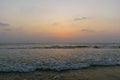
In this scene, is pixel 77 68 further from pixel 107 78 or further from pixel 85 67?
pixel 107 78

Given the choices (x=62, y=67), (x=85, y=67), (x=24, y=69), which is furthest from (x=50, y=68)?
(x=85, y=67)

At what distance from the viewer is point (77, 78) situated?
8484mm

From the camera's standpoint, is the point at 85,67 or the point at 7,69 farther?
the point at 85,67

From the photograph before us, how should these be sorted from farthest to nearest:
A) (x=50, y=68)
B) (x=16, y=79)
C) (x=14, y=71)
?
(x=50, y=68) → (x=14, y=71) → (x=16, y=79)

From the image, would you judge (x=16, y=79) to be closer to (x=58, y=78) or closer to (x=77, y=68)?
(x=58, y=78)

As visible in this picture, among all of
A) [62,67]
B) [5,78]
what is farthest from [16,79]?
[62,67]

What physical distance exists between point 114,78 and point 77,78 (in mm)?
2010

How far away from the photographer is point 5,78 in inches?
333

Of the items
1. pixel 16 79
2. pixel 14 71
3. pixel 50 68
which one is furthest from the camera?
pixel 50 68

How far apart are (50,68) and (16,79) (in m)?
3.39

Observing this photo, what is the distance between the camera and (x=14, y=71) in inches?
408

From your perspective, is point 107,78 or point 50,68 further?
point 50,68

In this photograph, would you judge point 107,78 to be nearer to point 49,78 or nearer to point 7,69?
point 49,78

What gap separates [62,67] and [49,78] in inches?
117
